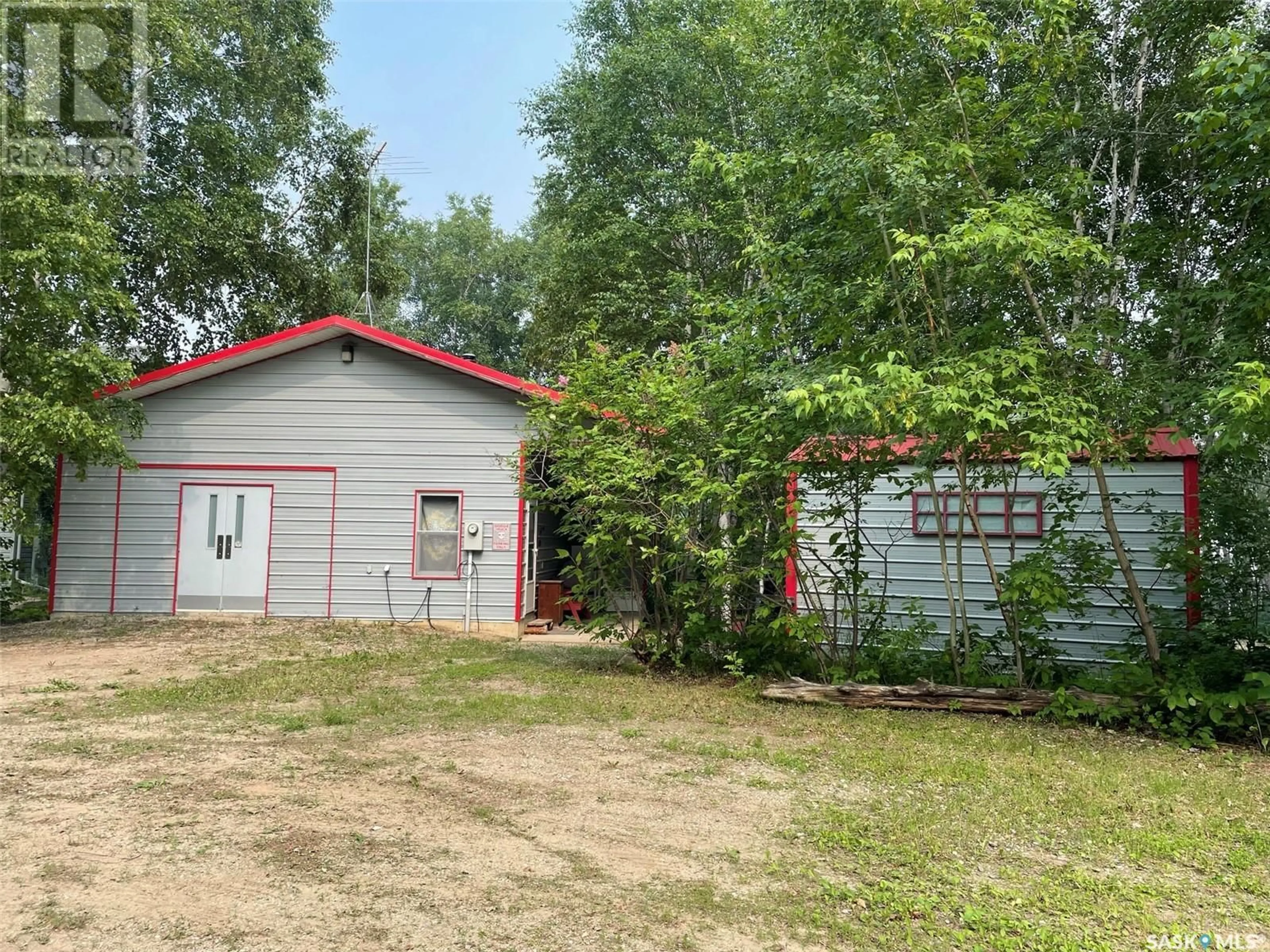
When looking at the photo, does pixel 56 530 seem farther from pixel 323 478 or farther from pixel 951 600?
pixel 951 600

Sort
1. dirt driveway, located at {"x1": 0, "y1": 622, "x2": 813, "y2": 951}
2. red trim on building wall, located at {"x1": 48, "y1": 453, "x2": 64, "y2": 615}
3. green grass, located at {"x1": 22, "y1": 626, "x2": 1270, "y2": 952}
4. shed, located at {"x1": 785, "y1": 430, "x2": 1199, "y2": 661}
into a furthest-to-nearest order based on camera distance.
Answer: red trim on building wall, located at {"x1": 48, "y1": 453, "x2": 64, "y2": 615} → shed, located at {"x1": 785, "y1": 430, "x2": 1199, "y2": 661} → green grass, located at {"x1": 22, "y1": 626, "x2": 1270, "y2": 952} → dirt driveway, located at {"x1": 0, "y1": 622, "x2": 813, "y2": 951}

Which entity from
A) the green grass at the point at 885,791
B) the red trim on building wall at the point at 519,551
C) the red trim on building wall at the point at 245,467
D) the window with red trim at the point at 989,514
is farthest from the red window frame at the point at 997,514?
the red trim on building wall at the point at 245,467

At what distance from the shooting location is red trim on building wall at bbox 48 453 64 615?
10789mm

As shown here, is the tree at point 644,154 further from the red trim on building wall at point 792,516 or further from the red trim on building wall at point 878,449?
the red trim on building wall at point 878,449

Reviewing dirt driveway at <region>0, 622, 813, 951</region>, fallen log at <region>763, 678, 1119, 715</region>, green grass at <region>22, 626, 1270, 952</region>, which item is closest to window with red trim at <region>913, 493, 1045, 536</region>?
fallen log at <region>763, 678, 1119, 715</region>

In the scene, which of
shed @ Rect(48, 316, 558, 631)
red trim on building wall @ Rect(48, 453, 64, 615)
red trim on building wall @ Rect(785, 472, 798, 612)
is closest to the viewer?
red trim on building wall @ Rect(785, 472, 798, 612)

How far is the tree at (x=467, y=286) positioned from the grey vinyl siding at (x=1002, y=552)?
1057 inches

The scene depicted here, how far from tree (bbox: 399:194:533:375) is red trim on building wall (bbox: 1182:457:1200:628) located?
2876 cm

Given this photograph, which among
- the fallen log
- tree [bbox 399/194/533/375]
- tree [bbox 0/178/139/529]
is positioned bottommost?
the fallen log

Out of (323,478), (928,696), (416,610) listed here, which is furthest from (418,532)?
(928,696)

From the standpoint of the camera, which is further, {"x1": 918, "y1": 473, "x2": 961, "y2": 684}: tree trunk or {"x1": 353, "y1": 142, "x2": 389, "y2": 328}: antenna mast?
{"x1": 353, "y1": 142, "x2": 389, "y2": 328}: antenna mast

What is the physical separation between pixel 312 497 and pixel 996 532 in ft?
28.9

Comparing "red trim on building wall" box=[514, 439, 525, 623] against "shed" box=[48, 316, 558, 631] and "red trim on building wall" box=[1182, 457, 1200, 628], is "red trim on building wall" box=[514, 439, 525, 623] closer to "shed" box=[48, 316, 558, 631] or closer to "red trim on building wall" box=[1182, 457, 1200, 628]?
"shed" box=[48, 316, 558, 631]

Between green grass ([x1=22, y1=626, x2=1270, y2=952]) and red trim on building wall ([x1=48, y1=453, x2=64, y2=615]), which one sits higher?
red trim on building wall ([x1=48, y1=453, x2=64, y2=615])
